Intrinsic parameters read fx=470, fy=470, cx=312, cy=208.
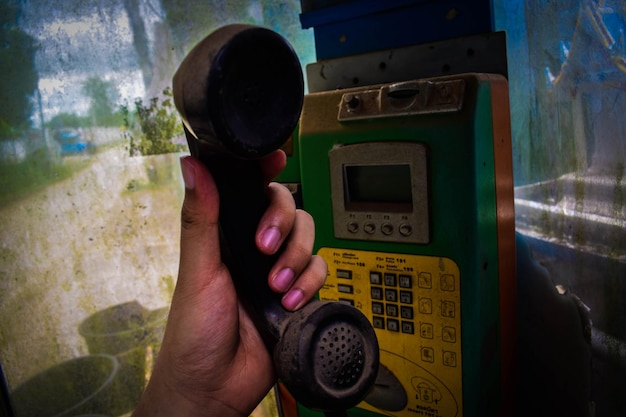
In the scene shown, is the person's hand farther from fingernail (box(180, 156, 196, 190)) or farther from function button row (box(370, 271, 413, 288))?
function button row (box(370, 271, 413, 288))

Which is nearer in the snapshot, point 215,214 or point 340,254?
point 215,214

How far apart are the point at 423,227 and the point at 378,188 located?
0.14 metres

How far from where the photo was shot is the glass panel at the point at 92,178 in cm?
145

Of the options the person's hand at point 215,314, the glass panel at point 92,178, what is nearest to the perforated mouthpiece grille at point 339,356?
the person's hand at point 215,314

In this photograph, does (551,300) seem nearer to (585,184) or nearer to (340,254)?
(585,184)

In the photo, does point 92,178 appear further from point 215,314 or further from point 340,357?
point 340,357

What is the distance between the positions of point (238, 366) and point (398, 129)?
0.53 meters

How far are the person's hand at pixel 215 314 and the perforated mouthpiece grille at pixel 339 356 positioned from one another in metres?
0.10

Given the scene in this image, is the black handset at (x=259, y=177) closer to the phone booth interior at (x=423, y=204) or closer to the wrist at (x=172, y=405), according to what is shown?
the wrist at (x=172, y=405)

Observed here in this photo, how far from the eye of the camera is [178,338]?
0.75 meters

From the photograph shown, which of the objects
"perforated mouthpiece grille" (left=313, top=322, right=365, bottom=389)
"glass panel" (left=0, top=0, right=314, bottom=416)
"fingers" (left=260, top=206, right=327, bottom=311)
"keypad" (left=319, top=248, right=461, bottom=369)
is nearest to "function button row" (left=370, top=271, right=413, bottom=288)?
"keypad" (left=319, top=248, right=461, bottom=369)

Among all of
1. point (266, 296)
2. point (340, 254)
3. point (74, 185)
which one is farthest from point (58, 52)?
point (266, 296)

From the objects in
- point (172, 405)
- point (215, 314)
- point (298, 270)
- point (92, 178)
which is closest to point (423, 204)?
point (298, 270)

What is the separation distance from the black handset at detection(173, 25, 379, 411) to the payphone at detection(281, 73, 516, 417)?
0.34 meters
